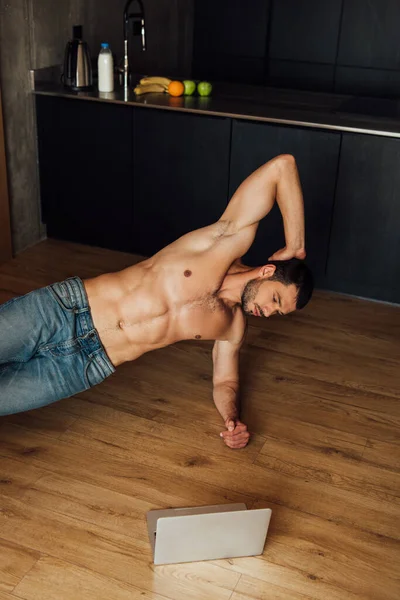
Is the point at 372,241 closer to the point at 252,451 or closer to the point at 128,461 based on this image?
the point at 252,451

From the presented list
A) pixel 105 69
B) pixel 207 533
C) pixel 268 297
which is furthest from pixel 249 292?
pixel 105 69

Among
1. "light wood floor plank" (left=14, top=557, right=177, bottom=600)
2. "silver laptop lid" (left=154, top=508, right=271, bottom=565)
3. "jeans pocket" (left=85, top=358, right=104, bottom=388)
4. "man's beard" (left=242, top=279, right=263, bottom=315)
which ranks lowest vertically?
"light wood floor plank" (left=14, top=557, right=177, bottom=600)

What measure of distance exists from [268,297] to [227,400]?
502 millimetres

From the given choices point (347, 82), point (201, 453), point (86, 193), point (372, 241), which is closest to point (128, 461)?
point (201, 453)

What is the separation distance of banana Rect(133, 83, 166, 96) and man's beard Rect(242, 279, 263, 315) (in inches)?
75.4

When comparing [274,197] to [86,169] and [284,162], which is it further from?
[86,169]

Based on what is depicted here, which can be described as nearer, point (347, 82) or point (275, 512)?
point (275, 512)

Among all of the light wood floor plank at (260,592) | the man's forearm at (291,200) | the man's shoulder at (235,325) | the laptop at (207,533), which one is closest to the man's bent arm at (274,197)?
the man's forearm at (291,200)

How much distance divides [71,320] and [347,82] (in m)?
3.33

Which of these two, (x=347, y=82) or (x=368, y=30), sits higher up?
(x=368, y=30)

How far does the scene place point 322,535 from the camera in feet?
6.92

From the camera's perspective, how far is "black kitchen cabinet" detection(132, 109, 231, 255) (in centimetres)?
359

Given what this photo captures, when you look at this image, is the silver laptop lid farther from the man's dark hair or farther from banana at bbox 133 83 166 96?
banana at bbox 133 83 166 96

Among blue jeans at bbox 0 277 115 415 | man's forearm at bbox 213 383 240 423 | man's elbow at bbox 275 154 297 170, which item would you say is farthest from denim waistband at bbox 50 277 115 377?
man's elbow at bbox 275 154 297 170
